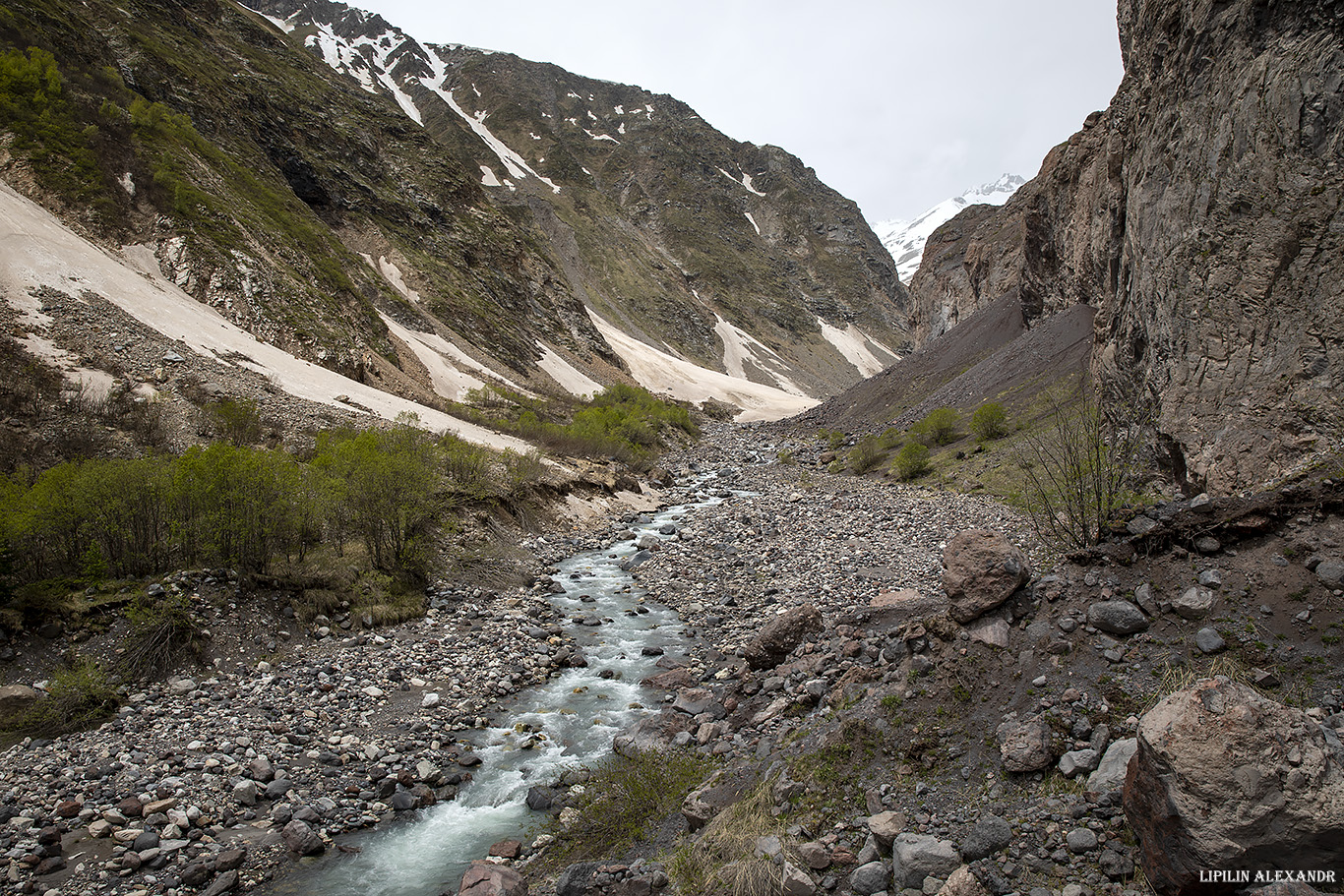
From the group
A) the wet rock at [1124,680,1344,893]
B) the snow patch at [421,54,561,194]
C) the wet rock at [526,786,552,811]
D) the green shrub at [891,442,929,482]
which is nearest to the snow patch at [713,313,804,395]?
the snow patch at [421,54,561,194]

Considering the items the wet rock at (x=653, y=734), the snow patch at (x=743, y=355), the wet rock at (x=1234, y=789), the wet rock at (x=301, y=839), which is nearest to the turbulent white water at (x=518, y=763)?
the wet rock at (x=301, y=839)

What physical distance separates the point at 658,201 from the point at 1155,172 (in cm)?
13200

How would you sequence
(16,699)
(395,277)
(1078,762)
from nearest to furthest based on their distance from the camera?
(1078,762) < (16,699) < (395,277)

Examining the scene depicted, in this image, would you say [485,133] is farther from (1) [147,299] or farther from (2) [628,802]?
(2) [628,802]

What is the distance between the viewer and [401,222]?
54.2m

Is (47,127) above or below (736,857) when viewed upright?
above

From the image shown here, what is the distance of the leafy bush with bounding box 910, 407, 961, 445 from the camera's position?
27.5 metres

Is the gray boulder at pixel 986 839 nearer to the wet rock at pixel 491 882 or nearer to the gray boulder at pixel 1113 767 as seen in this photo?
the gray boulder at pixel 1113 767

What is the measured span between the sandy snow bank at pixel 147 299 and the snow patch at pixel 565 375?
1056 inches

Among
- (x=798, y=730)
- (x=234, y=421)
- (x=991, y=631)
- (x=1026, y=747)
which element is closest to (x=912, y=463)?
(x=991, y=631)

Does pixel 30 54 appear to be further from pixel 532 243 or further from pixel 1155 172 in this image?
pixel 532 243

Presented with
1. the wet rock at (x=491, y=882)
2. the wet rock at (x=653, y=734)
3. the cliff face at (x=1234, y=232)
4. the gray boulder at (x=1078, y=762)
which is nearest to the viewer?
the gray boulder at (x=1078, y=762)

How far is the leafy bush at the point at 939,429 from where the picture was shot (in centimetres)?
2747

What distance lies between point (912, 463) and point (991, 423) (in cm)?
363
